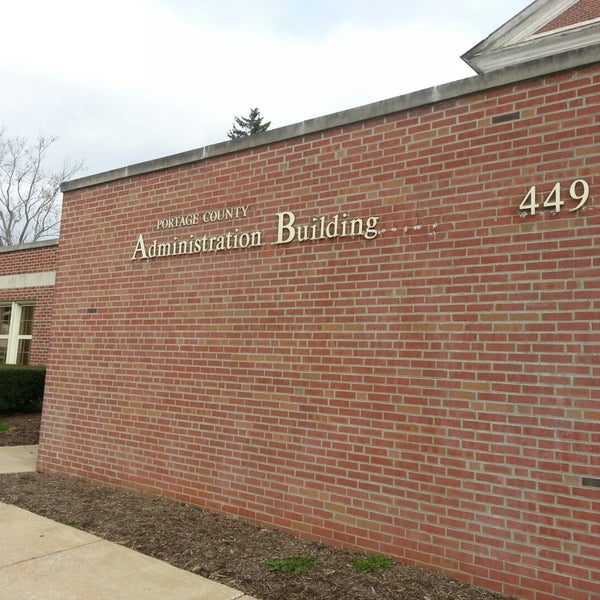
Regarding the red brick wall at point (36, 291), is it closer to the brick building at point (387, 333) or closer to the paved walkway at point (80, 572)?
the brick building at point (387, 333)

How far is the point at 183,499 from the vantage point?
5762 millimetres

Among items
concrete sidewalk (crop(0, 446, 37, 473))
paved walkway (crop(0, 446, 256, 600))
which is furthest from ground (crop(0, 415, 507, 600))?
concrete sidewalk (crop(0, 446, 37, 473))

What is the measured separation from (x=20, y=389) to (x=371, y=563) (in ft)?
30.6

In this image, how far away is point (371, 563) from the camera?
4.26 metres

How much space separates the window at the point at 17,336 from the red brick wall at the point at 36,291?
1.01 feet

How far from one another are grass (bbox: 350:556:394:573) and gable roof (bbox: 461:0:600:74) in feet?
44.1

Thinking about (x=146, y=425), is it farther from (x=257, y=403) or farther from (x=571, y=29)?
(x=571, y=29)

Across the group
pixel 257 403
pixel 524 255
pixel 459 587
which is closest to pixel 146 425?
pixel 257 403

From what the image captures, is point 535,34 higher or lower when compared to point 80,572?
higher

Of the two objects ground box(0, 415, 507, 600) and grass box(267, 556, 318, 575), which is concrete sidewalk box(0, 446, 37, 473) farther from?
grass box(267, 556, 318, 575)

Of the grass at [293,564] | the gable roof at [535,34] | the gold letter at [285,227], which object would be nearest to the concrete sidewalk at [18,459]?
the grass at [293,564]

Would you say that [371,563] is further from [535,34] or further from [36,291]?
[535,34]

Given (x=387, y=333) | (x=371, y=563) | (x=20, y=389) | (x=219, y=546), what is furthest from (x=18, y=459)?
(x=387, y=333)

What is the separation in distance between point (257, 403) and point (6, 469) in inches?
158
